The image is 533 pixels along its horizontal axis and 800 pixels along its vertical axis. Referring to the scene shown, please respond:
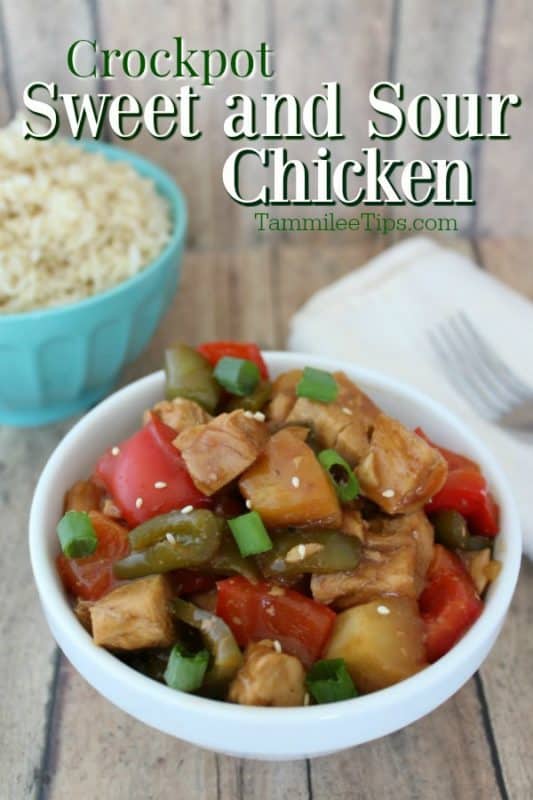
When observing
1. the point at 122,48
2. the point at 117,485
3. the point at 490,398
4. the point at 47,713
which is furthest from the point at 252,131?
the point at 47,713

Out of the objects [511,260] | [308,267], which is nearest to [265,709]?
[308,267]

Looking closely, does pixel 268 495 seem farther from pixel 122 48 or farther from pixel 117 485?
pixel 122 48

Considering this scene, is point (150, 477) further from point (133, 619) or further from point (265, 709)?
point (265, 709)

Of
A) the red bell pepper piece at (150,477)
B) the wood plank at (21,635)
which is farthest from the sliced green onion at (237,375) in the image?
the wood plank at (21,635)

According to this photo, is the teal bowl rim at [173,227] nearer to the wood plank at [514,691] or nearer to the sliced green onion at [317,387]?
the sliced green onion at [317,387]

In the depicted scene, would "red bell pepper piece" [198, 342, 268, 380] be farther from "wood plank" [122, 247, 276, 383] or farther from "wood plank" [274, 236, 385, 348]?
"wood plank" [274, 236, 385, 348]

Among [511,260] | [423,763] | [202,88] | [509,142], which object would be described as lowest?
[423,763]

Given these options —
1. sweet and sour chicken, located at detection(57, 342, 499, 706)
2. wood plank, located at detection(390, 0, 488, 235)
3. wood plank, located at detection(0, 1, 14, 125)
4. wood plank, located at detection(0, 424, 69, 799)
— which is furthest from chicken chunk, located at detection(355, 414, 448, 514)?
wood plank, located at detection(0, 1, 14, 125)

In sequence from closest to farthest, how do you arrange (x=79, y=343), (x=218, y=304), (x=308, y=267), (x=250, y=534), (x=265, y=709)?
(x=265, y=709)
(x=250, y=534)
(x=79, y=343)
(x=218, y=304)
(x=308, y=267)
